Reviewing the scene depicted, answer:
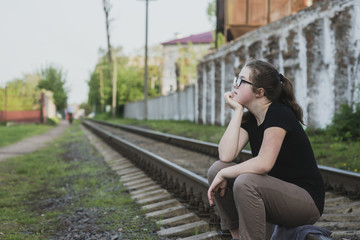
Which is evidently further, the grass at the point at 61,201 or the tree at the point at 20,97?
the tree at the point at 20,97

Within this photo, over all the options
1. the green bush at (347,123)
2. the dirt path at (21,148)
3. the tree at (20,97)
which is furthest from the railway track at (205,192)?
the tree at (20,97)

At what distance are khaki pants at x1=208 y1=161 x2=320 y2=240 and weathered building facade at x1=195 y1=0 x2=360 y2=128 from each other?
19.9ft

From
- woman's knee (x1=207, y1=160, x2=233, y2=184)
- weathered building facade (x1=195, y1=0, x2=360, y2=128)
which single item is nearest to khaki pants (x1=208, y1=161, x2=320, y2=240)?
woman's knee (x1=207, y1=160, x2=233, y2=184)

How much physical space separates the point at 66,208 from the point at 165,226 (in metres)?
1.44

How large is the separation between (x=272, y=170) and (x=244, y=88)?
22.6 inches

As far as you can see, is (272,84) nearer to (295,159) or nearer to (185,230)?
(295,159)

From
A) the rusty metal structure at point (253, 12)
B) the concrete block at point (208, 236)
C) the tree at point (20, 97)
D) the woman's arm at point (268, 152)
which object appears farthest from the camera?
the tree at point (20, 97)

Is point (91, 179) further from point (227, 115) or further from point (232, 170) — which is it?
point (227, 115)

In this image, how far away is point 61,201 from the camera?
5008 millimetres

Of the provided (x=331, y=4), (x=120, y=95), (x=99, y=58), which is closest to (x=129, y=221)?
(x=331, y=4)

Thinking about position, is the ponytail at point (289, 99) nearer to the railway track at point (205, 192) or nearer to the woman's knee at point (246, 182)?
the woman's knee at point (246, 182)

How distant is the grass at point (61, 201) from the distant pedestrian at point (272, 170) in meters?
1.23

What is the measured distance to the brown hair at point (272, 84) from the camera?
2611 millimetres

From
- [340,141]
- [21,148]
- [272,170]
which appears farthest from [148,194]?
[21,148]
